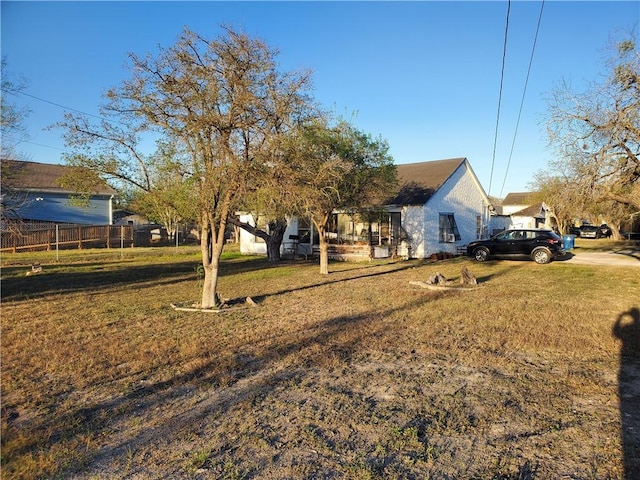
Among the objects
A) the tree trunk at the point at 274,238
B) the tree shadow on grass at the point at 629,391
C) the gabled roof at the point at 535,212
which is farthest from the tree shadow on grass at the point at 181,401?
the gabled roof at the point at 535,212

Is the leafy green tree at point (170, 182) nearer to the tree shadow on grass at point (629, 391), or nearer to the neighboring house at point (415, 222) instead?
the tree shadow on grass at point (629, 391)

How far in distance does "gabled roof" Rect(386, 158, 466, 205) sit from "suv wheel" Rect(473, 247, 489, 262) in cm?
357

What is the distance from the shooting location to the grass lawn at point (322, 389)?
3.31 meters

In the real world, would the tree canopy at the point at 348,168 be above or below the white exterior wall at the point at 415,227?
above

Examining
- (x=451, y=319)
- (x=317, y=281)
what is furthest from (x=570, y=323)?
(x=317, y=281)

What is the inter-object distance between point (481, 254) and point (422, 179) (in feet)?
19.6

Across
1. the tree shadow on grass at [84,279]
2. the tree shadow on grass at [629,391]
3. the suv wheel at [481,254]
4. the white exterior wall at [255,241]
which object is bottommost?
the tree shadow on grass at [629,391]

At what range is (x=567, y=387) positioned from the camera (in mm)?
4879

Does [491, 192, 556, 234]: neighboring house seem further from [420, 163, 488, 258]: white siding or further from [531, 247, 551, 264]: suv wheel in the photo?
[531, 247, 551, 264]: suv wheel

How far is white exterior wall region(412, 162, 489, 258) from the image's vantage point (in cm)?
2225

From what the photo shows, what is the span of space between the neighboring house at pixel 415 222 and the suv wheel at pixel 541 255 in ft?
16.4

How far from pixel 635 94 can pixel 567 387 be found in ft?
35.8

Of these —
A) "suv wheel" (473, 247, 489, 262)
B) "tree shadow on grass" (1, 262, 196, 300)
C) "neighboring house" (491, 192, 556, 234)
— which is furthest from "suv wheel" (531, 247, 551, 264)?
"tree shadow on grass" (1, 262, 196, 300)

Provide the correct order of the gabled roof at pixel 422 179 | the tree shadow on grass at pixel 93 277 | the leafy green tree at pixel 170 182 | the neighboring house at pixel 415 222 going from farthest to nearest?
the gabled roof at pixel 422 179, the neighboring house at pixel 415 222, the tree shadow on grass at pixel 93 277, the leafy green tree at pixel 170 182
